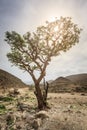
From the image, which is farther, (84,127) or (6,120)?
(6,120)

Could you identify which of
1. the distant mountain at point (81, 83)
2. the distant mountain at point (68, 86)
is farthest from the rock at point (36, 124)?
the distant mountain at point (81, 83)

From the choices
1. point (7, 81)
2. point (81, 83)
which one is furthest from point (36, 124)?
point (81, 83)

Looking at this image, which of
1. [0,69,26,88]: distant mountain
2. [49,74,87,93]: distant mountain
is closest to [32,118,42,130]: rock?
[49,74,87,93]: distant mountain

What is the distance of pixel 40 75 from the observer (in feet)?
71.8

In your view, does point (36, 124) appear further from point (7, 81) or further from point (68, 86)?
point (7, 81)

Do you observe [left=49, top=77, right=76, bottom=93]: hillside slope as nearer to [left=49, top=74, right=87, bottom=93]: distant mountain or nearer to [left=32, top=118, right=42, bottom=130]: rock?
[left=49, top=74, right=87, bottom=93]: distant mountain

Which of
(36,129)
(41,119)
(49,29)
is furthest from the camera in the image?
(49,29)

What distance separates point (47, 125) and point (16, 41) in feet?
40.3

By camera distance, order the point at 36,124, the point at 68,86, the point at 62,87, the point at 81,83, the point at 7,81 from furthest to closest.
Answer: the point at 81,83 → the point at 7,81 → the point at 68,86 → the point at 62,87 → the point at 36,124

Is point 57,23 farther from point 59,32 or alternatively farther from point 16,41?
point 16,41

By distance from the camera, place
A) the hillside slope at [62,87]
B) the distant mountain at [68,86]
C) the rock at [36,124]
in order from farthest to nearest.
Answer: the hillside slope at [62,87]
the distant mountain at [68,86]
the rock at [36,124]

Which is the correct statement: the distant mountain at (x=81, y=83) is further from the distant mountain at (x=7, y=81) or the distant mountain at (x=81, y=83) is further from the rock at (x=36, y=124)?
the rock at (x=36, y=124)

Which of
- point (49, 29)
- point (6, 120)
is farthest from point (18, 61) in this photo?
point (6, 120)

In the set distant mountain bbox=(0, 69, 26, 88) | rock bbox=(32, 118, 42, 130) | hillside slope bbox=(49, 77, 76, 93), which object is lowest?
rock bbox=(32, 118, 42, 130)
